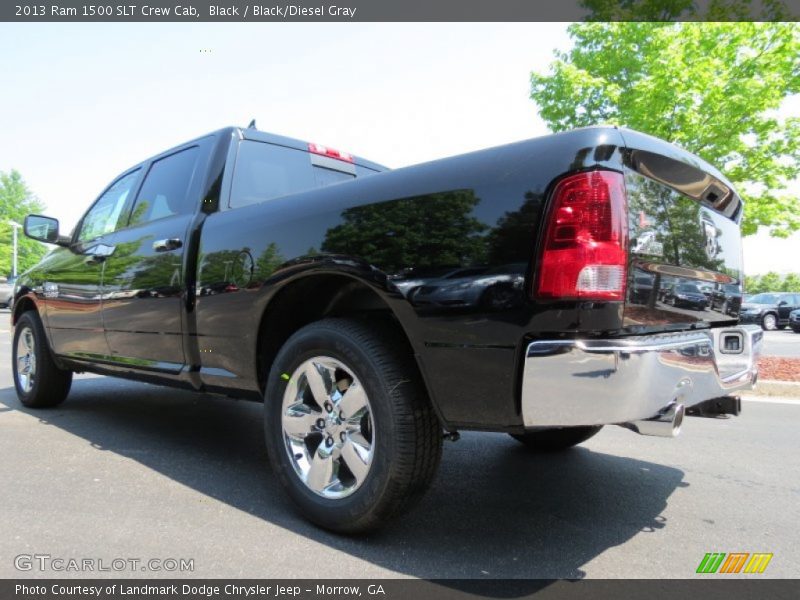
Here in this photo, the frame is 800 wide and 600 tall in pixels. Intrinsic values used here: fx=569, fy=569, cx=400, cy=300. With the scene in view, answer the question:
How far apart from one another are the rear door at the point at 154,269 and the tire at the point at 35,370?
4.31 feet

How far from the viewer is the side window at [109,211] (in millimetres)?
4152

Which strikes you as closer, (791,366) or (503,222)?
(503,222)

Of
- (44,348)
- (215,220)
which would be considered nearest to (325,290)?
(215,220)

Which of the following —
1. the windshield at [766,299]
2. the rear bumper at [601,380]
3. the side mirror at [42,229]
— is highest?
the side mirror at [42,229]

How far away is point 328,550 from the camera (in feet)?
7.28

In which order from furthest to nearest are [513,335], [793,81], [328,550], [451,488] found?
[793,81] → [451,488] → [328,550] → [513,335]

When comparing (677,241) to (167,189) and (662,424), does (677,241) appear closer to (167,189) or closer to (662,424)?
(662,424)

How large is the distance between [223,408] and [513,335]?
384 cm

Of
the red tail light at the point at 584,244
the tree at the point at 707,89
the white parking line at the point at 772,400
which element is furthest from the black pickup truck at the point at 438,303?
the tree at the point at 707,89

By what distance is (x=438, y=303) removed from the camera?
2018mm

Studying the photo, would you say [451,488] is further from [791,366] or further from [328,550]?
[791,366]

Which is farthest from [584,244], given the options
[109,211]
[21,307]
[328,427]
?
[21,307]

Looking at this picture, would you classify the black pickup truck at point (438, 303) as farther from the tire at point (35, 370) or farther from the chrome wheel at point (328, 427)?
the tire at point (35, 370)

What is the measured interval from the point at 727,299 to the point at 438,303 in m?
1.46
